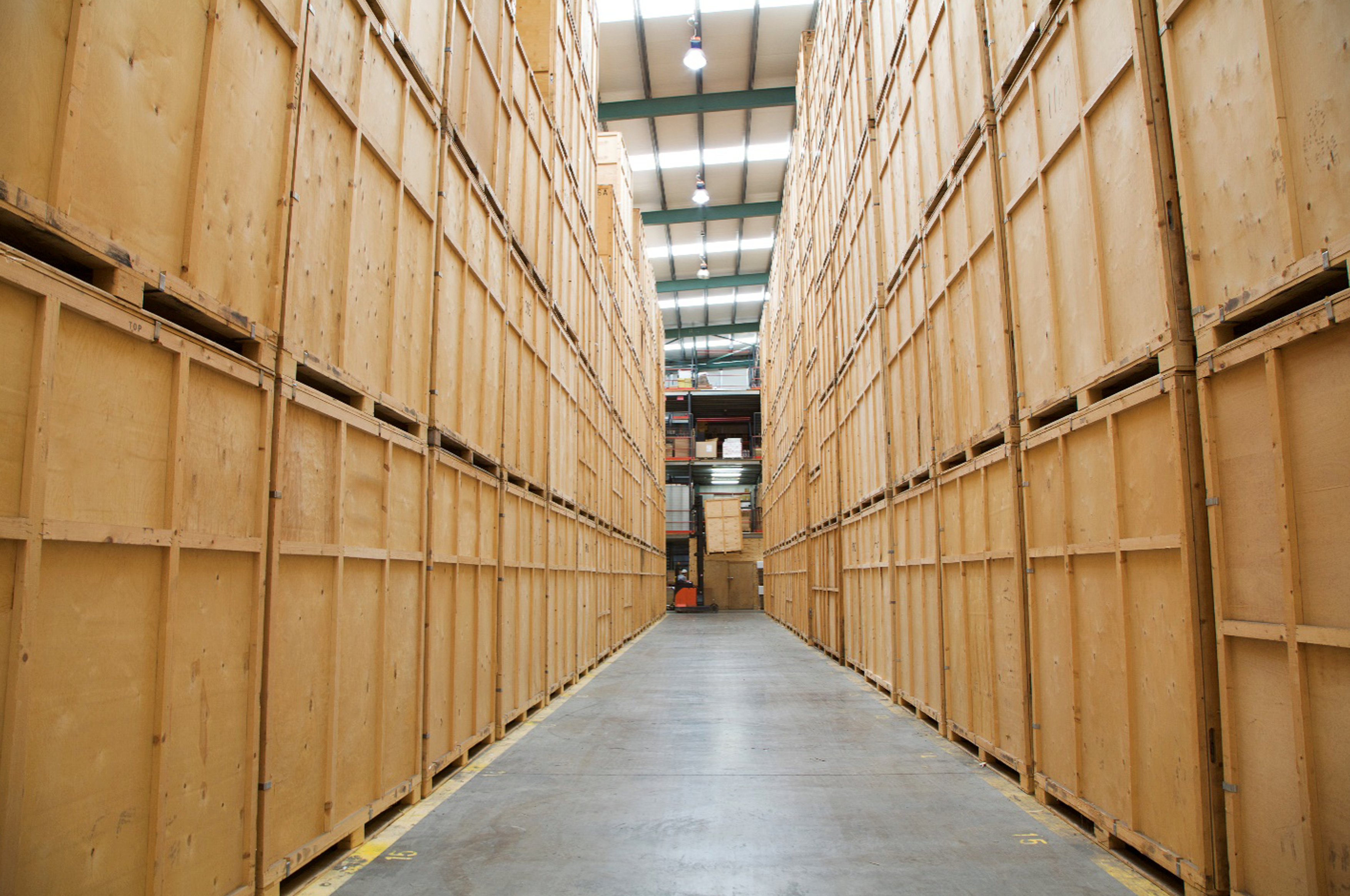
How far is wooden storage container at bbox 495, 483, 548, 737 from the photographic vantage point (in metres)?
7.61

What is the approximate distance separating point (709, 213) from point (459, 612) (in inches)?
942

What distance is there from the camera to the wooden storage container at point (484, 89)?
640cm

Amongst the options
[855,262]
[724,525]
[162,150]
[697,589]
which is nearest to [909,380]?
[855,262]

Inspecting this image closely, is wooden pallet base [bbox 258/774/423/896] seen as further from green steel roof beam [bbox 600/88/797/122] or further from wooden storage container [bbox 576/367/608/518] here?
green steel roof beam [bbox 600/88/797/122]

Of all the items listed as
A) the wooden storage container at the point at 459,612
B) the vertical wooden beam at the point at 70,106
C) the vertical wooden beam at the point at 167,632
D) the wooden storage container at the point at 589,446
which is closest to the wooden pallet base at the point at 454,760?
the wooden storage container at the point at 459,612

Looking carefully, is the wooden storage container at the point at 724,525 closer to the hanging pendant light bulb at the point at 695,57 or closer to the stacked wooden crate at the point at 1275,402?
the hanging pendant light bulb at the point at 695,57

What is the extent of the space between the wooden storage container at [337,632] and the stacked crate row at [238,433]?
0.02 meters

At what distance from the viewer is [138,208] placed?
2.88m

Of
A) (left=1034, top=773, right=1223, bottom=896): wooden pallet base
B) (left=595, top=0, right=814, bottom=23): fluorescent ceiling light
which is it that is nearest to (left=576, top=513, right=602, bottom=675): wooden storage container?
(left=1034, top=773, right=1223, bottom=896): wooden pallet base

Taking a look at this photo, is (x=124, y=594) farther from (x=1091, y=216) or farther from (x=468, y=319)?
(x=1091, y=216)

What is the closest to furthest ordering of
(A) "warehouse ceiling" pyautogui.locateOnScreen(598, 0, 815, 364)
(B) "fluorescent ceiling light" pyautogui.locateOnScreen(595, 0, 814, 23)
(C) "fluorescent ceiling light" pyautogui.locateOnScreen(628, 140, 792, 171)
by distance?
(B) "fluorescent ceiling light" pyautogui.locateOnScreen(595, 0, 814, 23)
(A) "warehouse ceiling" pyautogui.locateOnScreen(598, 0, 815, 364)
(C) "fluorescent ceiling light" pyautogui.locateOnScreen(628, 140, 792, 171)

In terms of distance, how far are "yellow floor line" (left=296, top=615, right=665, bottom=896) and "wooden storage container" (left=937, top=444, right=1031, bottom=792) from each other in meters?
4.03

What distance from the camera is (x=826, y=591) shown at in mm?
15391

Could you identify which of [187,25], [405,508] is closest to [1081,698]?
[405,508]
